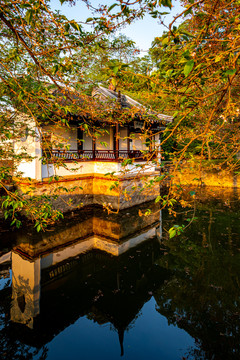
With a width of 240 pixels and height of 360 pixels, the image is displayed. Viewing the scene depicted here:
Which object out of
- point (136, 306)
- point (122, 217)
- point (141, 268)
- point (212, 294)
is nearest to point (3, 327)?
point (136, 306)

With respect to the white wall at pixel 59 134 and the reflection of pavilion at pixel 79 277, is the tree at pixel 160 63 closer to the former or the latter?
the white wall at pixel 59 134

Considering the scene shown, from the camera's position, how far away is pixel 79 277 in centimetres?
573

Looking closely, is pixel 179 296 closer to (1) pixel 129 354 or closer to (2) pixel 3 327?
(1) pixel 129 354

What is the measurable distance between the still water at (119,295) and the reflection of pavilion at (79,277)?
0.02m

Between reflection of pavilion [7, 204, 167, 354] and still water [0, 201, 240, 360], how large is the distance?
24mm

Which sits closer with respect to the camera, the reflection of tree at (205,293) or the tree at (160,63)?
the tree at (160,63)

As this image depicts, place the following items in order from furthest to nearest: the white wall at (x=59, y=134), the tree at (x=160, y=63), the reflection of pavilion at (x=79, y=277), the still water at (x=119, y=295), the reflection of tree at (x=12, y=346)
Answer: the reflection of pavilion at (x=79, y=277) → the still water at (x=119, y=295) → the reflection of tree at (x=12, y=346) → the white wall at (x=59, y=134) → the tree at (x=160, y=63)

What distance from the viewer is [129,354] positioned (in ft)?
11.9

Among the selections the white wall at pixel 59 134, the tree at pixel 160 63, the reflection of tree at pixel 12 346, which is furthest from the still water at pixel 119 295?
the white wall at pixel 59 134

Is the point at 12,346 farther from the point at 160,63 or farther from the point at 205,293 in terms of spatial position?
the point at 160,63

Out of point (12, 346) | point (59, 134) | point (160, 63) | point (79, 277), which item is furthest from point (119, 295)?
point (160, 63)

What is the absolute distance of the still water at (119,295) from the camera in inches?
148

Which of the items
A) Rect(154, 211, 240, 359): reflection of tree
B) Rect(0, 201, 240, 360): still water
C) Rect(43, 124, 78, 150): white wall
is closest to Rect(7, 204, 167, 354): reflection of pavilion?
Rect(0, 201, 240, 360): still water

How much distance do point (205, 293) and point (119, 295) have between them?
2.12m
